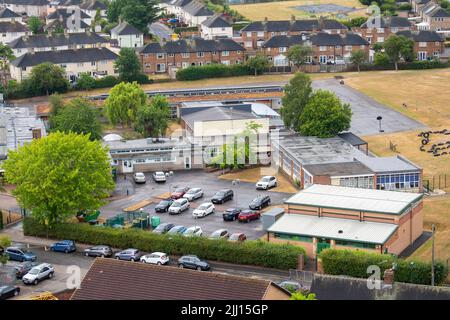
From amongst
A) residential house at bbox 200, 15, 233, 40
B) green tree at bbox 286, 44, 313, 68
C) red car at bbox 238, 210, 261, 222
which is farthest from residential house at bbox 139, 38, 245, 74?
red car at bbox 238, 210, 261, 222

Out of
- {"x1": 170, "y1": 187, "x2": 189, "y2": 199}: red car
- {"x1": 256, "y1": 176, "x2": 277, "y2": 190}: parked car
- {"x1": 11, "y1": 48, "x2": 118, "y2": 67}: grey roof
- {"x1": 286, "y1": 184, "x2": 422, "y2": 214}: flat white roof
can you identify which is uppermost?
{"x1": 11, "y1": 48, "x2": 118, "y2": 67}: grey roof

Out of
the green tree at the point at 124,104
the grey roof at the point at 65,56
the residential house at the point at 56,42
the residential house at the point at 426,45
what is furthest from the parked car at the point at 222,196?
the residential house at the point at 426,45

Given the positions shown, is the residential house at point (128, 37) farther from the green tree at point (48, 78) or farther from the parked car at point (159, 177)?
the parked car at point (159, 177)

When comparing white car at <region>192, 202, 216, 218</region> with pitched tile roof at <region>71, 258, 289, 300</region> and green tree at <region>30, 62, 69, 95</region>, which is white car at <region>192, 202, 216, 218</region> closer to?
pitched tile roof at <region>71, 258, 289, 300</region>

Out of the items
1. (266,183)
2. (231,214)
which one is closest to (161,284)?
(231,214)

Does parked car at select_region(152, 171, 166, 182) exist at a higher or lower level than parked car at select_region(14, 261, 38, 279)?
higher

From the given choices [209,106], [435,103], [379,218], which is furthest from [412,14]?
[379,218]

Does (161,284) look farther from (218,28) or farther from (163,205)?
(218,28)
